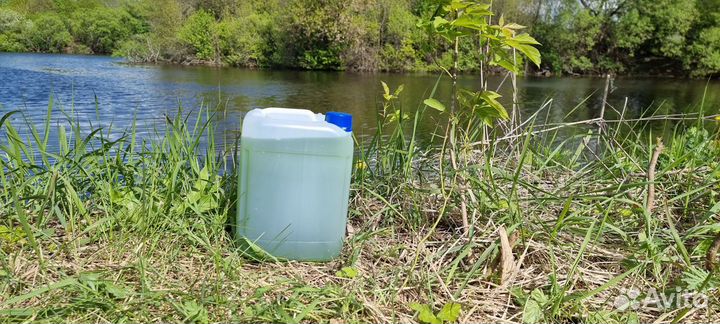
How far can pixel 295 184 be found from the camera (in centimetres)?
194

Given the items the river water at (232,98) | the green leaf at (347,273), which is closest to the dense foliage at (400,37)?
the river water at (232,98)

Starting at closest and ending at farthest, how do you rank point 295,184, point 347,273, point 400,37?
point 347,273, point 295,184, point 400,37

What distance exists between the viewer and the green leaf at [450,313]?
62.5 inches

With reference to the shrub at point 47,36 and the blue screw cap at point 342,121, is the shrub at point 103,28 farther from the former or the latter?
the blue screw cap at point 342,121

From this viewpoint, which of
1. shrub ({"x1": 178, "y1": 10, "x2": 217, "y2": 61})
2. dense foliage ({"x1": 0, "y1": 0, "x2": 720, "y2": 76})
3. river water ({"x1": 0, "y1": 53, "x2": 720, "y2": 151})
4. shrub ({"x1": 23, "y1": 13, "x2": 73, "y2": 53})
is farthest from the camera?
shrub ({"x1": 23, "y1": 13, "x2": 73, "y2": 53})

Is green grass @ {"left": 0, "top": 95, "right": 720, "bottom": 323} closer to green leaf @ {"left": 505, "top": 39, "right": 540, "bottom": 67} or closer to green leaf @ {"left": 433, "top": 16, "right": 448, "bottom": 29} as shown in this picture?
green leaf @ {"left": 505, "top": 39, "right": 540, "bottom": 67}

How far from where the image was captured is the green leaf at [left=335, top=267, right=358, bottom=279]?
1.82 metres

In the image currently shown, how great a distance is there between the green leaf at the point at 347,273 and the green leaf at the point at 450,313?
368 mm

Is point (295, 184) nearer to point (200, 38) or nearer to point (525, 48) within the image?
point (525, 48)

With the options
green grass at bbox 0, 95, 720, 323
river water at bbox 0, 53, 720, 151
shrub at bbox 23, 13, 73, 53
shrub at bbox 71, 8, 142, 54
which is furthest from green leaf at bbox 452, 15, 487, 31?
shrub at bbox 23, 13, 73, 53

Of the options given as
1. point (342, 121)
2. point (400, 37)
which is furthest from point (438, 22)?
point (400, 37)

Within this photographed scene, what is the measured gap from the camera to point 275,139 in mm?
1885

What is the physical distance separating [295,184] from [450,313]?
2.49 feet

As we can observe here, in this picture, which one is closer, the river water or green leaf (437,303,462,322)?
green leaf (437,303,462,322)
